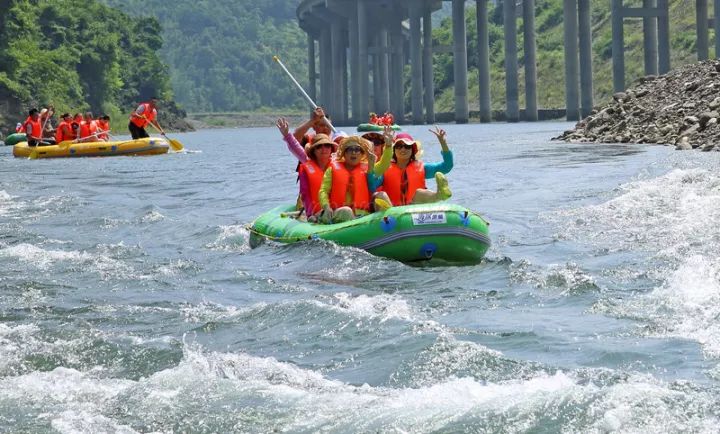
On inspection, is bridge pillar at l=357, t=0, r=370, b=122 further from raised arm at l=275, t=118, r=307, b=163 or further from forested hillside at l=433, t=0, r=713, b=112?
raised arm at l=275, t=118, r=307, b=163

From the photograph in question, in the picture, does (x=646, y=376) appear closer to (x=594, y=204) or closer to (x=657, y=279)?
(x=657, y=279)

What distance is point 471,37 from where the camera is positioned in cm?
13225

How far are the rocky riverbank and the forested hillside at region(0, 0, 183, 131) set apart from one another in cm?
3503

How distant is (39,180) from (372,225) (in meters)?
19.0

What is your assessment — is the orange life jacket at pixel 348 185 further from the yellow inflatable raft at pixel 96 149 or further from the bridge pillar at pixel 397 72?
the bridge pillar at pixel 397 72

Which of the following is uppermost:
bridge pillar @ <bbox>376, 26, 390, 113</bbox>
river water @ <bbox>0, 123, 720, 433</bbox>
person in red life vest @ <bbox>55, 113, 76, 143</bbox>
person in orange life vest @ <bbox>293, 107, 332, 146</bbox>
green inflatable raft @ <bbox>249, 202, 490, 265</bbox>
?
bridge pillar @ <bbox>376, 26, 390, 113</bbox>

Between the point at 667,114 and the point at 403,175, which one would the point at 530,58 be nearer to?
the point at 667,114

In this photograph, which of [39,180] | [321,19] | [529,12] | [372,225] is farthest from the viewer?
[321,19]

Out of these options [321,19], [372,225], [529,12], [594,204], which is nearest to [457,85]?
[529,12]

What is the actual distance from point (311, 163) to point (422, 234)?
7.71ft

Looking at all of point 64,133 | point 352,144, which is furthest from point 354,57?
point 352,144

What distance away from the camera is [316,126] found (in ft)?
55.3

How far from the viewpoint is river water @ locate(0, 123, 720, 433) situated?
8.02m

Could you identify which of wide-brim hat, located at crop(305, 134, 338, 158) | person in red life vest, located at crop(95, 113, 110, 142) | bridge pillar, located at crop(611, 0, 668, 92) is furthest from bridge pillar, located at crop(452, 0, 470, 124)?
wide-brim hat, located at crop(305, 134, 338, 158)
